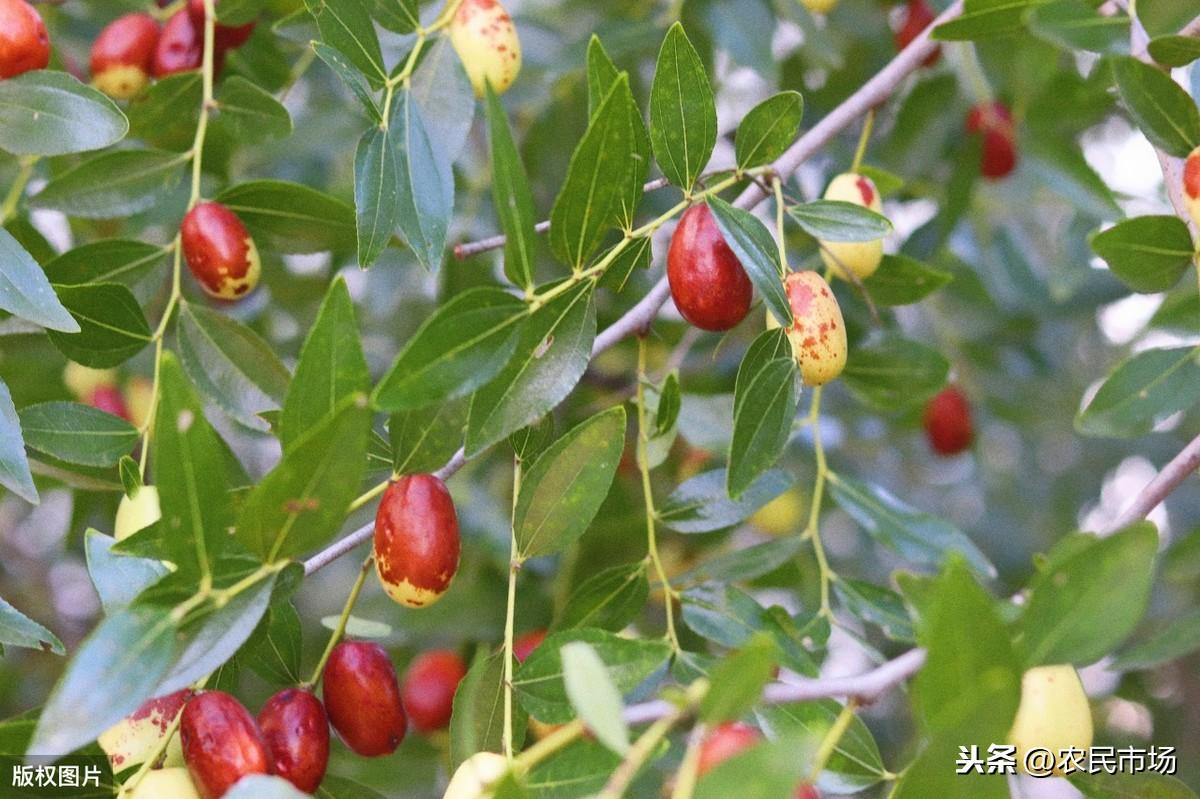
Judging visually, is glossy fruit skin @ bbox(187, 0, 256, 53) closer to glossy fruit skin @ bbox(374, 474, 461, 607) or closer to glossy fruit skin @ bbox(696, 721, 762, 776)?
glossy fruit skin @ bbox(374, 474, 461, 607)

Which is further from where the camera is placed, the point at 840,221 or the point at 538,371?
the point at 840,221

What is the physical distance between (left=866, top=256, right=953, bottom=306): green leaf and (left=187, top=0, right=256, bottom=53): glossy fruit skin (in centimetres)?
67

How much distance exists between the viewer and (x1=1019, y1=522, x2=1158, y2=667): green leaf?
2.04ft

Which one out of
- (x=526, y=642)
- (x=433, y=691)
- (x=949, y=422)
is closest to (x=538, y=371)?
(x=526, y=642)

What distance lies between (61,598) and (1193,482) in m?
2.20

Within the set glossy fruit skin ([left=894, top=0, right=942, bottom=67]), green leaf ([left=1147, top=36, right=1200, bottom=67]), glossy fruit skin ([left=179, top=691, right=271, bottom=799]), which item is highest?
green leaf ([left=1147, top=36, right=1200, bottom=67])

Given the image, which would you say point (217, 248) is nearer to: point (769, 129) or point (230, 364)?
point (230, 364)

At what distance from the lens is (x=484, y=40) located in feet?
3.60

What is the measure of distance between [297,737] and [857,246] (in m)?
0.61

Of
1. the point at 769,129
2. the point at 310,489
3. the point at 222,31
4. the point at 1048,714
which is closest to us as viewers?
the point at 310,489

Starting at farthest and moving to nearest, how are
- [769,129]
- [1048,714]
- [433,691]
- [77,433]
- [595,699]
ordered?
[433,691] < [77,433] < [769,129] < [1048,714] < [595,699]

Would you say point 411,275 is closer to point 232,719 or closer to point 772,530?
point 772,530

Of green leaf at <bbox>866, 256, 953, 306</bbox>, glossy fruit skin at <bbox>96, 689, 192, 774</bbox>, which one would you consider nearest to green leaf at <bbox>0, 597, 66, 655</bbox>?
glossy fruit skin at <bbox>96, 689, 192, 774</bbox>

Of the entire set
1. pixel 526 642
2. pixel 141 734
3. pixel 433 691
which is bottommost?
pixel 433 691
